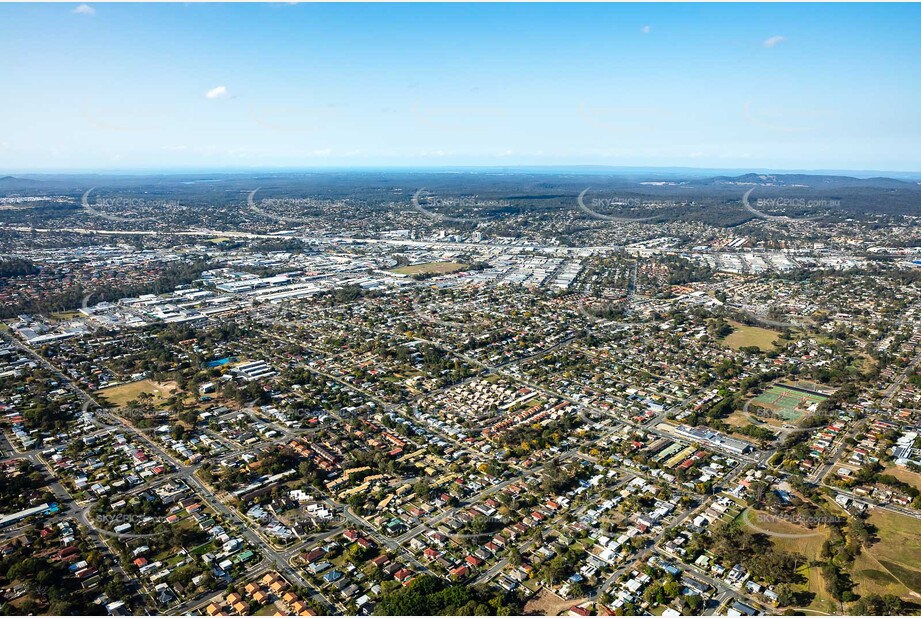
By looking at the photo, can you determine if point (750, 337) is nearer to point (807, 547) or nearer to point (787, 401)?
point (787, 401)

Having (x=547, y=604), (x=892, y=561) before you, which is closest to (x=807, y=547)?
(x=892, y=561)

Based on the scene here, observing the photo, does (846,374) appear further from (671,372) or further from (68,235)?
(68,235)

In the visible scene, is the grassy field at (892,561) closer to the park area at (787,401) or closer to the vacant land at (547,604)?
the park area at (787,401)

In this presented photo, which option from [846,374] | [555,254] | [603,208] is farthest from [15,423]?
[603,208]

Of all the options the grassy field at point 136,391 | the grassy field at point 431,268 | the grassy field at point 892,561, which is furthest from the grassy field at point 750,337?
the grassy field at point 136,391

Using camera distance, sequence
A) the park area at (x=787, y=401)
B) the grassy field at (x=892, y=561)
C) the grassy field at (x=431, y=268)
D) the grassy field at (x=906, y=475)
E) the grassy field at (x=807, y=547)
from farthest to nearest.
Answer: the grassy field at (x=431, y=268), the park area at (x=787, y=401), the grassy field at (x=906, y=475), the grassy field at (x=892, y=561), the grassy field at (x=807, y=547)

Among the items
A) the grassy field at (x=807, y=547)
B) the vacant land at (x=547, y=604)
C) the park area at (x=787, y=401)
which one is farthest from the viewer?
the park area at (x=787, y=401)

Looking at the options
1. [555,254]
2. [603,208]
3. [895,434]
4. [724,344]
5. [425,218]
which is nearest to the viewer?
[895,434]
